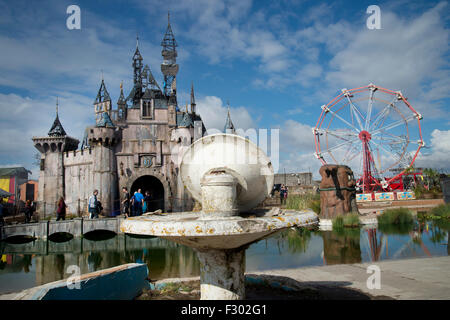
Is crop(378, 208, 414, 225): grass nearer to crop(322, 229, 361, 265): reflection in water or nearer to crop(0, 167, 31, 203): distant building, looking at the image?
crop(322, 229, 361, 265): reflection in water

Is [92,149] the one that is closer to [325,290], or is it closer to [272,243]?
[272,243]

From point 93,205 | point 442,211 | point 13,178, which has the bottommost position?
point 442,211

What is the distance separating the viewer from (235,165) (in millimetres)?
3484

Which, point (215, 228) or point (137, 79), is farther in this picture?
point (137, 79)

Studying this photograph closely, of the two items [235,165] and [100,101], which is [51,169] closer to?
[100,101]

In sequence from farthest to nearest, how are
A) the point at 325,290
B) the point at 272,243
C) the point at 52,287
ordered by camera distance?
the point at 272,243 → the point at 325,290 → the point at 52,287

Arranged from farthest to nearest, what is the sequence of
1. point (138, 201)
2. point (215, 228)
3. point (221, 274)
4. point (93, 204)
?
point (93, 204), point (138, 201), point (221, 274), point (215, 228)

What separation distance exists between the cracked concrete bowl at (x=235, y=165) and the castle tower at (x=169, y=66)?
95.2 feet

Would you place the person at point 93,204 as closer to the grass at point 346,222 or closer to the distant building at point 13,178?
the grass at point 346,222

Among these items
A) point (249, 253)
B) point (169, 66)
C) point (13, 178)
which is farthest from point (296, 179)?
point (13, 178)

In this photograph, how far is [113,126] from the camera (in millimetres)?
23516

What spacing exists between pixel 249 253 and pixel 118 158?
17139 millimetres
